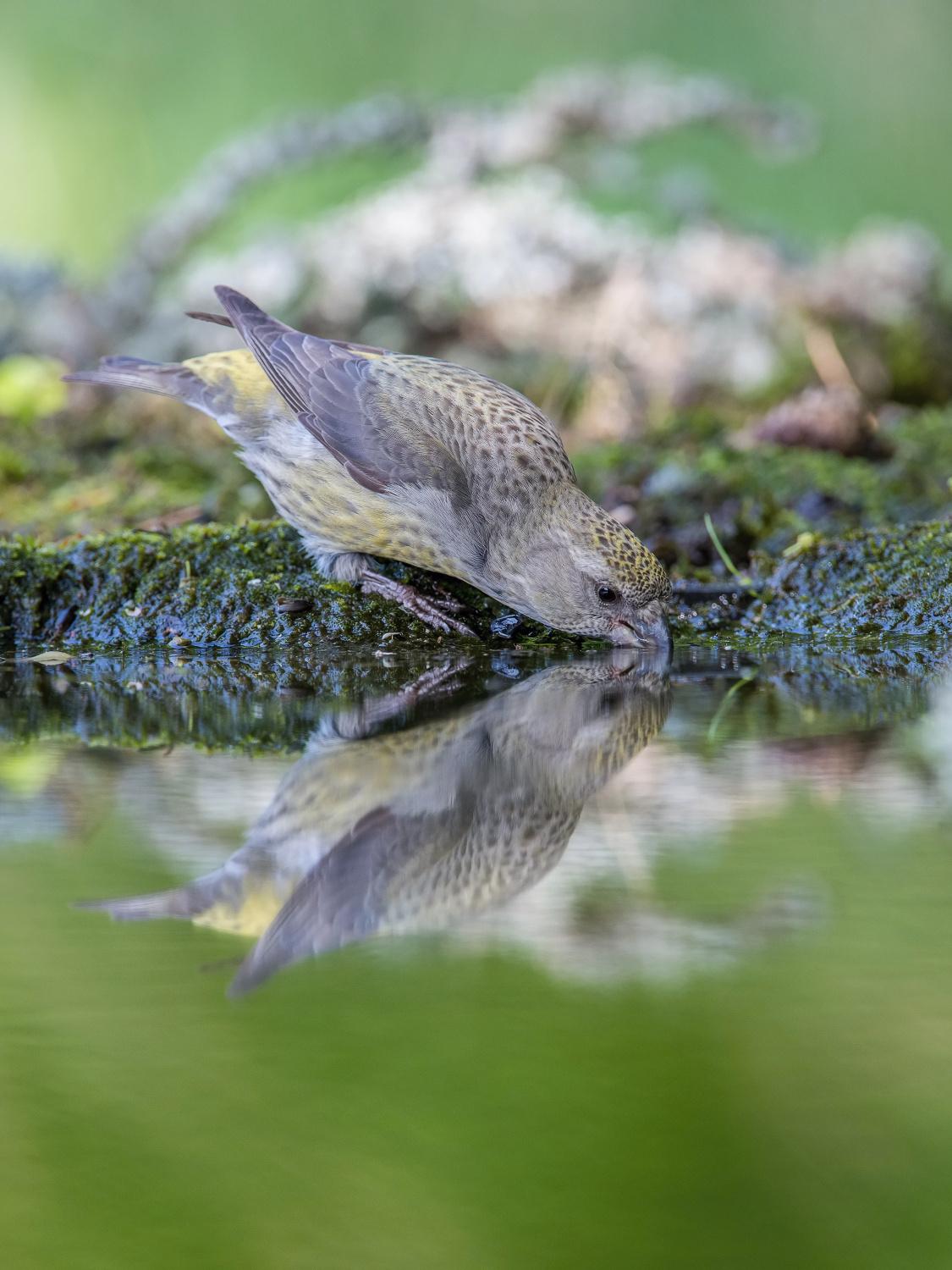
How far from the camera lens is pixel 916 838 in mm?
2385

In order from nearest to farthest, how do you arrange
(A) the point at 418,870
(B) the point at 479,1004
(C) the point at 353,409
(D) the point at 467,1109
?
(D) the point at 467,1109 < (B) the point at 479,1004 < (A) the point at 418,870 < (C) the point at 353,409

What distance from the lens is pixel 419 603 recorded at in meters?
4.86

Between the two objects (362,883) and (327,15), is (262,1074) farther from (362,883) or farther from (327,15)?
(327,15)

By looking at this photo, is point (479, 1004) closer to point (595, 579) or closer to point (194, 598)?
point (595, 579)

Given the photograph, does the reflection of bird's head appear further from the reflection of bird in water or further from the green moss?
the green moss

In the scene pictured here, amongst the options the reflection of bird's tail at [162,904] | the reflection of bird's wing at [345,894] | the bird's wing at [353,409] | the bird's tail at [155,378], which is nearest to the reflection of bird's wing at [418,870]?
the reflection of bird's wing at [345,894]

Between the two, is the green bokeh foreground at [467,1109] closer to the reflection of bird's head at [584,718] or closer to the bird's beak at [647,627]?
the reflection of bird's head at [584,718]

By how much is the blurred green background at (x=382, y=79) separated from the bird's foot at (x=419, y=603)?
25.6 ft

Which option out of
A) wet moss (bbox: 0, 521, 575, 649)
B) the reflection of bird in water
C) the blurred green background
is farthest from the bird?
A: the blurred green background

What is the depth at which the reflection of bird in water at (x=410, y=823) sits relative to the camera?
1986 mm

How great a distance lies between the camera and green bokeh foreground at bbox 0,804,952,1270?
4.10 feet

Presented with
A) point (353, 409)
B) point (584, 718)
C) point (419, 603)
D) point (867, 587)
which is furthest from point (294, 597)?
point (867, 587)

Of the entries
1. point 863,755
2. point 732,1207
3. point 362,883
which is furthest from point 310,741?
point 732,1207

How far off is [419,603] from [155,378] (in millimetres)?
1784
